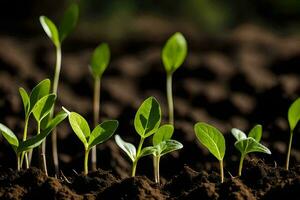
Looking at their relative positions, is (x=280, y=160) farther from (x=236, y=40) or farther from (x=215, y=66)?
(x=236, y=40)

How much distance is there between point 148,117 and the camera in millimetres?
1884

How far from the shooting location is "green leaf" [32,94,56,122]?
1871 mm

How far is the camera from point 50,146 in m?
2.41

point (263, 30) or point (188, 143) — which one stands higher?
point (263, 30)

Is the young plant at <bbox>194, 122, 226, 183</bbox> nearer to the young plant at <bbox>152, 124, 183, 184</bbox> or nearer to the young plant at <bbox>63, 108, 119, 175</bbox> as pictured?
the young plant at <bbox>152, 124, 183, 184</bbox>

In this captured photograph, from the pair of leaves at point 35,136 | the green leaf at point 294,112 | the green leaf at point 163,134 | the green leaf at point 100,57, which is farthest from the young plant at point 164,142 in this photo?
the green leaf at point 100,57

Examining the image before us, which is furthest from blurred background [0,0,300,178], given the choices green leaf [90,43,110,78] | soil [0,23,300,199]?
green leaf [90,43,110,78]

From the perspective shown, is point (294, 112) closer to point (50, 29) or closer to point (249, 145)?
point (249, 145)

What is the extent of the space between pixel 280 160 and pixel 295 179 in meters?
0.58

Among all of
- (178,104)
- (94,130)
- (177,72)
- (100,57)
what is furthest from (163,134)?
(177,72)

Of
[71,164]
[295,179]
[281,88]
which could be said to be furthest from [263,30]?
[295,179]

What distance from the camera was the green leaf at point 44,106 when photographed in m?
1.87

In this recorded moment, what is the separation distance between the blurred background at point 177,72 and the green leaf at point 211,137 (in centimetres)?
32

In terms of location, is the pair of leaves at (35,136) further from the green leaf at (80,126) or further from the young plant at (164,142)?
the young plant at (164,142)
